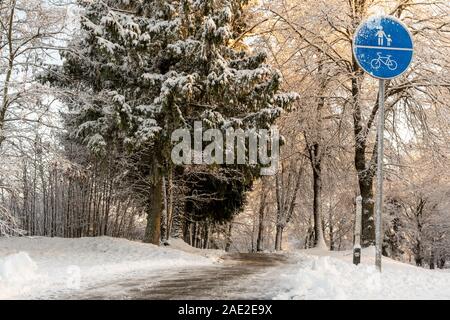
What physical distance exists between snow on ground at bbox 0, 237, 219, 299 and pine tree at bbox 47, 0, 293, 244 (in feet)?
8.26

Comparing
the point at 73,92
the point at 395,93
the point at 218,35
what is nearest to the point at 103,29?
the point at 73,92

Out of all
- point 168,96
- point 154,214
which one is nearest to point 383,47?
point 168,96

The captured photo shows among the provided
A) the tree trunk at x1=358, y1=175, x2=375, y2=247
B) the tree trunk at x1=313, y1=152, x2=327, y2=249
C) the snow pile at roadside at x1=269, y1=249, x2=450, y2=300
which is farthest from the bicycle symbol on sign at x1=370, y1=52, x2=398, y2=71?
the tree trunk at x1=313, y1=152, x2=327, y2=249

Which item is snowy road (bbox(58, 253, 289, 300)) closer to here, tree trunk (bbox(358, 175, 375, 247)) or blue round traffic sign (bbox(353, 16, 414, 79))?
blue round traffic sign (bbox(353, 16, 414, 79))

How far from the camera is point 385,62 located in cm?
755

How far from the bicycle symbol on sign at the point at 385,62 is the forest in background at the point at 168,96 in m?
7.05

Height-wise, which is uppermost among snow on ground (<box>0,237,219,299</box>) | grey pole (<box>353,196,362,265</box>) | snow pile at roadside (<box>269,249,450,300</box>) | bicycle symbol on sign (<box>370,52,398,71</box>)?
bicycle symbol on sign (<box>370,52,398,71</box>)

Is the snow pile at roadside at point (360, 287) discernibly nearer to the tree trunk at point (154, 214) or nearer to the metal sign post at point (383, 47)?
the metal sign post at point (383, 47)

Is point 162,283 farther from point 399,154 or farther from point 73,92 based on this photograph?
point 399,154

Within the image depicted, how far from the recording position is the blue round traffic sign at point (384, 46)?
7.42 meters

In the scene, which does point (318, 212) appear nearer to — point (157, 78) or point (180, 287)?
point (157, 78)

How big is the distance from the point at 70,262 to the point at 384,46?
26.9ft

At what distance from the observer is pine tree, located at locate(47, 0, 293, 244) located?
558 inches

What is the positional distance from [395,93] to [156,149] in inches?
337
